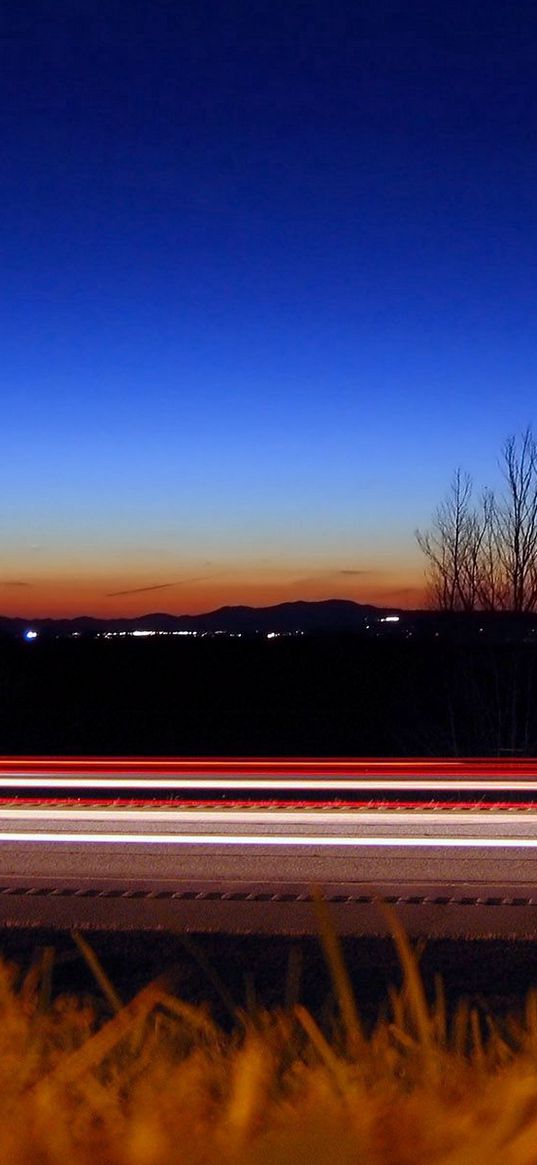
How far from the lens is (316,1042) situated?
4.25 m

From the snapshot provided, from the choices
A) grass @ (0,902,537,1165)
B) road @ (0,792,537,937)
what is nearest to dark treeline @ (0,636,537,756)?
road @ (0,792,537,937)

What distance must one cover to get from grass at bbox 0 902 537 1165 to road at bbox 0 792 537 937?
3.35 m

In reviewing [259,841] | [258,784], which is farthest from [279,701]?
[259,841]

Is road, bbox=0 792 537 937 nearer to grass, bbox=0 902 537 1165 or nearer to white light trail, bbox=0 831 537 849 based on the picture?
white light trail, bbox=0 831 537 849

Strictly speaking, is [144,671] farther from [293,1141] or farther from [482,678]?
[293,1141]

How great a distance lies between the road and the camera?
842 centimetres

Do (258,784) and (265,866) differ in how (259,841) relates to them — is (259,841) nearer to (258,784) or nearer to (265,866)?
(265,866)

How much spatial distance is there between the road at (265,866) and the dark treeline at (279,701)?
16.8 metres

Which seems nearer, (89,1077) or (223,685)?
(89,1077)

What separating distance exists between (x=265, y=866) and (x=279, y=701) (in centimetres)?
4227

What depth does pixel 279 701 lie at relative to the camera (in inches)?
2057

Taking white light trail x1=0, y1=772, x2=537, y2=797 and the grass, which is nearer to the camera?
the grass

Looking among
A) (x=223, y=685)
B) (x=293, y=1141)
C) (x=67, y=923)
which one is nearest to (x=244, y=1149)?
(x=293, y=1141)

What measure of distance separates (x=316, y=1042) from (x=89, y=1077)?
2.55 feet
